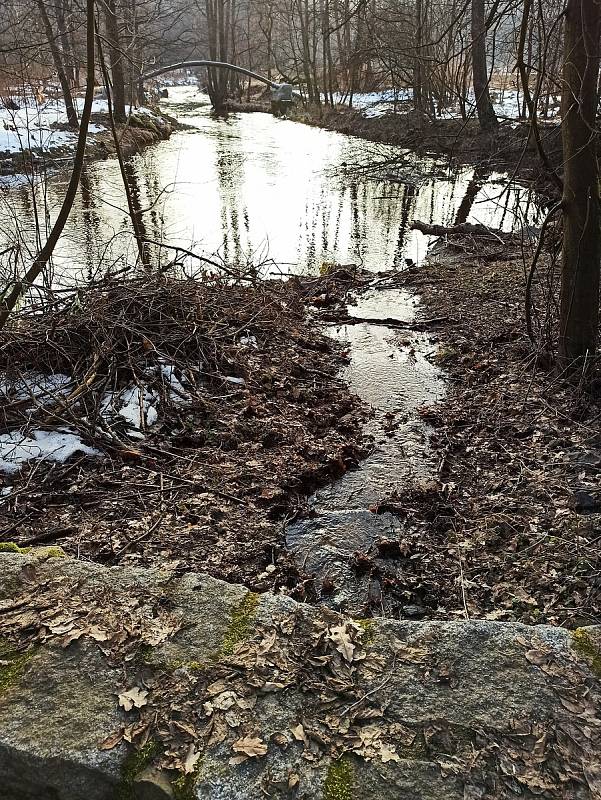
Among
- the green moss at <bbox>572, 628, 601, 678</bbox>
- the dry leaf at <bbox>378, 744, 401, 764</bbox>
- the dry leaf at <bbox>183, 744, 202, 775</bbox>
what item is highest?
the green moss at <bbox>572, 628, 601, 678</bbox>

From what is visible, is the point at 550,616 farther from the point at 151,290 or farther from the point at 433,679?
the point at 151,290

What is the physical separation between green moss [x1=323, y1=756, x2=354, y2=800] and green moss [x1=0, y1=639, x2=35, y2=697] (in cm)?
100

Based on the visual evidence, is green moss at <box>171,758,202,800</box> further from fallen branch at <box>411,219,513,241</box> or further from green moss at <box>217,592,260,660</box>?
fallen branch at <box>411,219,513,241</box>

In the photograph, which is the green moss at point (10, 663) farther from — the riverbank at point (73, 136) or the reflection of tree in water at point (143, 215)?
the riverbank at point (73, 136)

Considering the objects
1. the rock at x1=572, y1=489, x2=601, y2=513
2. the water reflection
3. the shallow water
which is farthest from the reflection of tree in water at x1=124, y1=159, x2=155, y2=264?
the rock at x1=572, y1=489, x2=601, y2=513

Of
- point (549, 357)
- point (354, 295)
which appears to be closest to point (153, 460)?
point (549, 357)

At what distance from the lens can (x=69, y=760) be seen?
164 centimetres

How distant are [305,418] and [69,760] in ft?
11.3

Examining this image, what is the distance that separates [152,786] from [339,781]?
1.59 ft

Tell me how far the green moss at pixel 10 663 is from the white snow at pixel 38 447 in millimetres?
2231

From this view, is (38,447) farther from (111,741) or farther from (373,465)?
(111,741)

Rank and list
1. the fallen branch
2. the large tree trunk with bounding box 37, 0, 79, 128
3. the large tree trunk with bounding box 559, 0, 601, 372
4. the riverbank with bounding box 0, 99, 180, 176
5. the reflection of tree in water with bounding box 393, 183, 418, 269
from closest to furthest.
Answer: the large tree trunk with bounding box 559, 0, 601, 372
the large tree trunk with bounding box 37, 0, 79, 128
the reflection of tree in water with bounding box 393, 183, 418, 269
the fallen branch
the riverbank with bounding box 0, 99, 180, 176

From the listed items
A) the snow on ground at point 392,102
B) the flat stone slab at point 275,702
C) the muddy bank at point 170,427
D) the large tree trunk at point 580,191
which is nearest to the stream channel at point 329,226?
the muddy bank at point 170,427

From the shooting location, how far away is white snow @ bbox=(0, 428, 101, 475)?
4078mm
